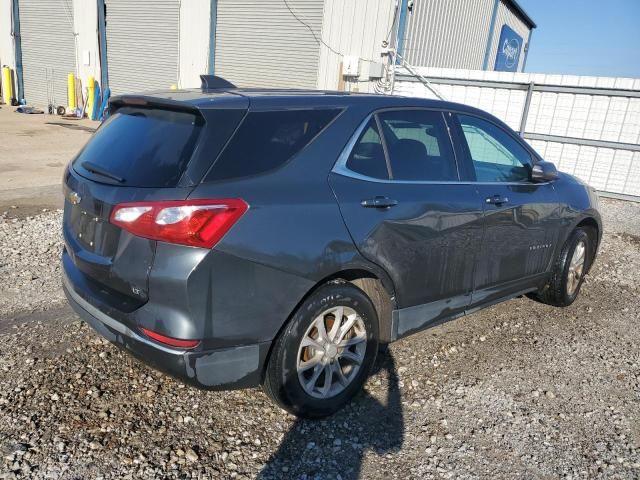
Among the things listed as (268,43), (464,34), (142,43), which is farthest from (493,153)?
(142,43)

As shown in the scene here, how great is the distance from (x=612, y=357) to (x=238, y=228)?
10.8 ft

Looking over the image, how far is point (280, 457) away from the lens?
2.69 m

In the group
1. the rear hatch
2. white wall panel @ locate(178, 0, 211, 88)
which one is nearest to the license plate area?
the rear hatch

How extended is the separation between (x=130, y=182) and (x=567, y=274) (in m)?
3.88

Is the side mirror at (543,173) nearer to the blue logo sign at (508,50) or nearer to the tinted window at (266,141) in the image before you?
the tinted window at (266,141)

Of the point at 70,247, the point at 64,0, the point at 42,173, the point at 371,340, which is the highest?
the point at 64,0

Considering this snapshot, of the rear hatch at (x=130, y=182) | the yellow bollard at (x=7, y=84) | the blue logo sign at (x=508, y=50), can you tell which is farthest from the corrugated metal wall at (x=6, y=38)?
the rear hatch at (x=130, y=182)

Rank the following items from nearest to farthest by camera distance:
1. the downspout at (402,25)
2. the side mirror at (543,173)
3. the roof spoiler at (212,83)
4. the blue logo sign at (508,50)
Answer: the roof spoiler at (212,83) < the side mirror at (543,173) < the downspout at (402,25) < the blue logo sign at (508,50)

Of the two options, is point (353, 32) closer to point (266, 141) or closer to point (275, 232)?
point (266, 141)

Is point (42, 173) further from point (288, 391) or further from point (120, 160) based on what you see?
point (288, 391)

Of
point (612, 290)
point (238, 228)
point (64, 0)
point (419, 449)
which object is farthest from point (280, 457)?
A: point (64, 0)

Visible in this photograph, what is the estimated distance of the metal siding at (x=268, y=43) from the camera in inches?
513

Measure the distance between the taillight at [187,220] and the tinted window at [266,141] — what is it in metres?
0.16

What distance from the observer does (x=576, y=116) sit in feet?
34.5
